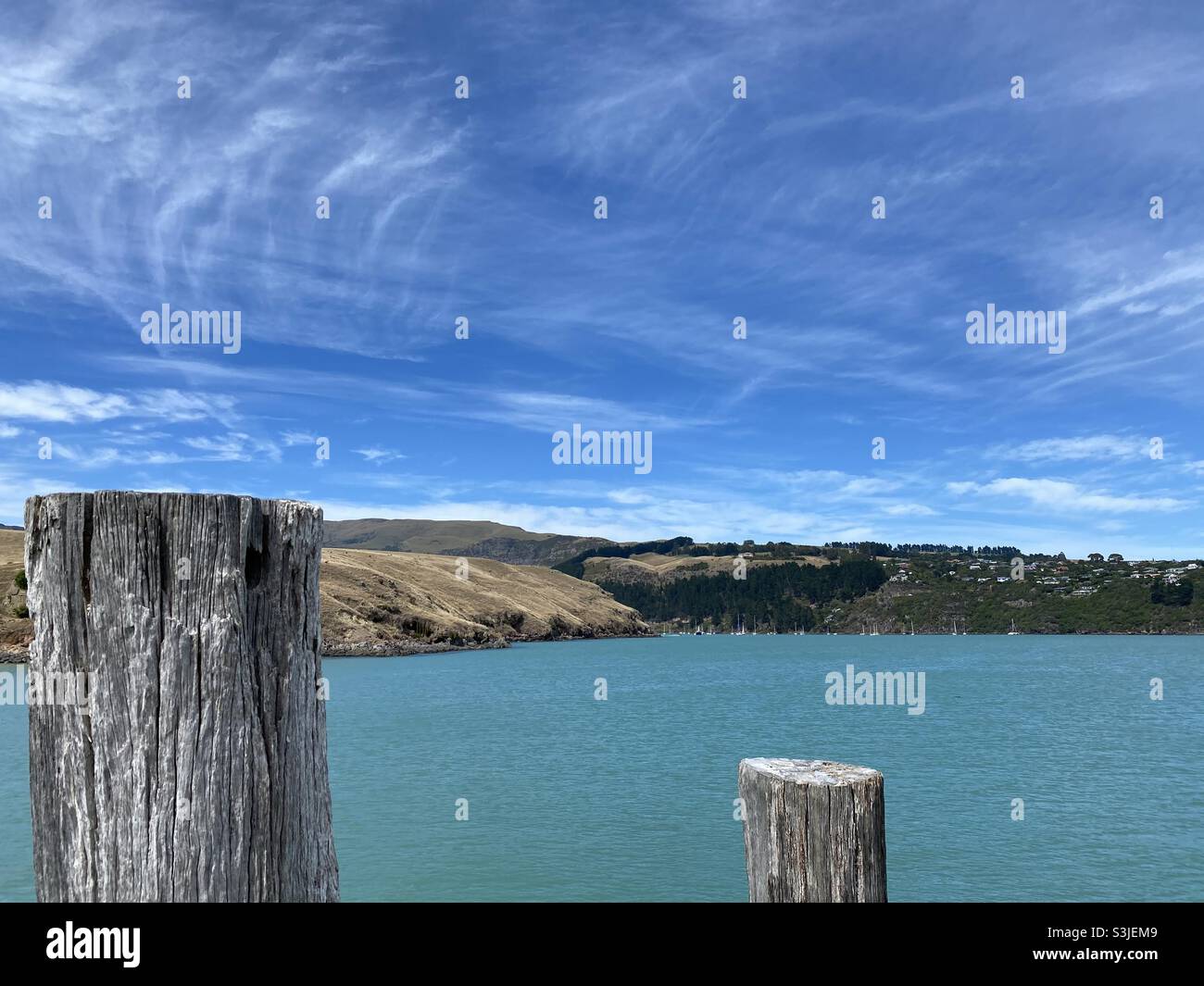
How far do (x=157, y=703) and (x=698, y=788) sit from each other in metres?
33.8

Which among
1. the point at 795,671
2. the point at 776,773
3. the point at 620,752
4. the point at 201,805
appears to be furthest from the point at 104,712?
the point at 795,671

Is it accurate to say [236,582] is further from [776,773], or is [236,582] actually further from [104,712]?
[776,773]

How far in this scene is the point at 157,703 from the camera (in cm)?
240

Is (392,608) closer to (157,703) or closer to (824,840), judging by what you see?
(824,840)

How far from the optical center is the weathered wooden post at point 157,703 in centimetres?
239

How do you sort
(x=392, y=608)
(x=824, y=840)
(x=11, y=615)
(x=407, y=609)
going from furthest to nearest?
(x=407, y=609) < (x=392, y=608) < (x=11, y=615) < (x=824, y=840)

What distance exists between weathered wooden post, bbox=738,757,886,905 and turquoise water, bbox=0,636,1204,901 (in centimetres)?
1799

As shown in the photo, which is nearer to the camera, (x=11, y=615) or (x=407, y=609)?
(x=11, y=615)

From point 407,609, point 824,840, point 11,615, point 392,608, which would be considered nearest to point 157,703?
point 824,840

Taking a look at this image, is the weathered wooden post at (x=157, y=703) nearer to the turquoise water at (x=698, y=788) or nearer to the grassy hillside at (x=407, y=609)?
the turquoise water at (x=698, y=788)

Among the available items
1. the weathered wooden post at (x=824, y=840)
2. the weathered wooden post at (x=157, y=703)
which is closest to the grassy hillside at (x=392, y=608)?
the weathered wooden post at (x=157, y=703)

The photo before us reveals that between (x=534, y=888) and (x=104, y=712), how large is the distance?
21.3m

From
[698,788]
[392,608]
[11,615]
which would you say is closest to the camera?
[698,788]
